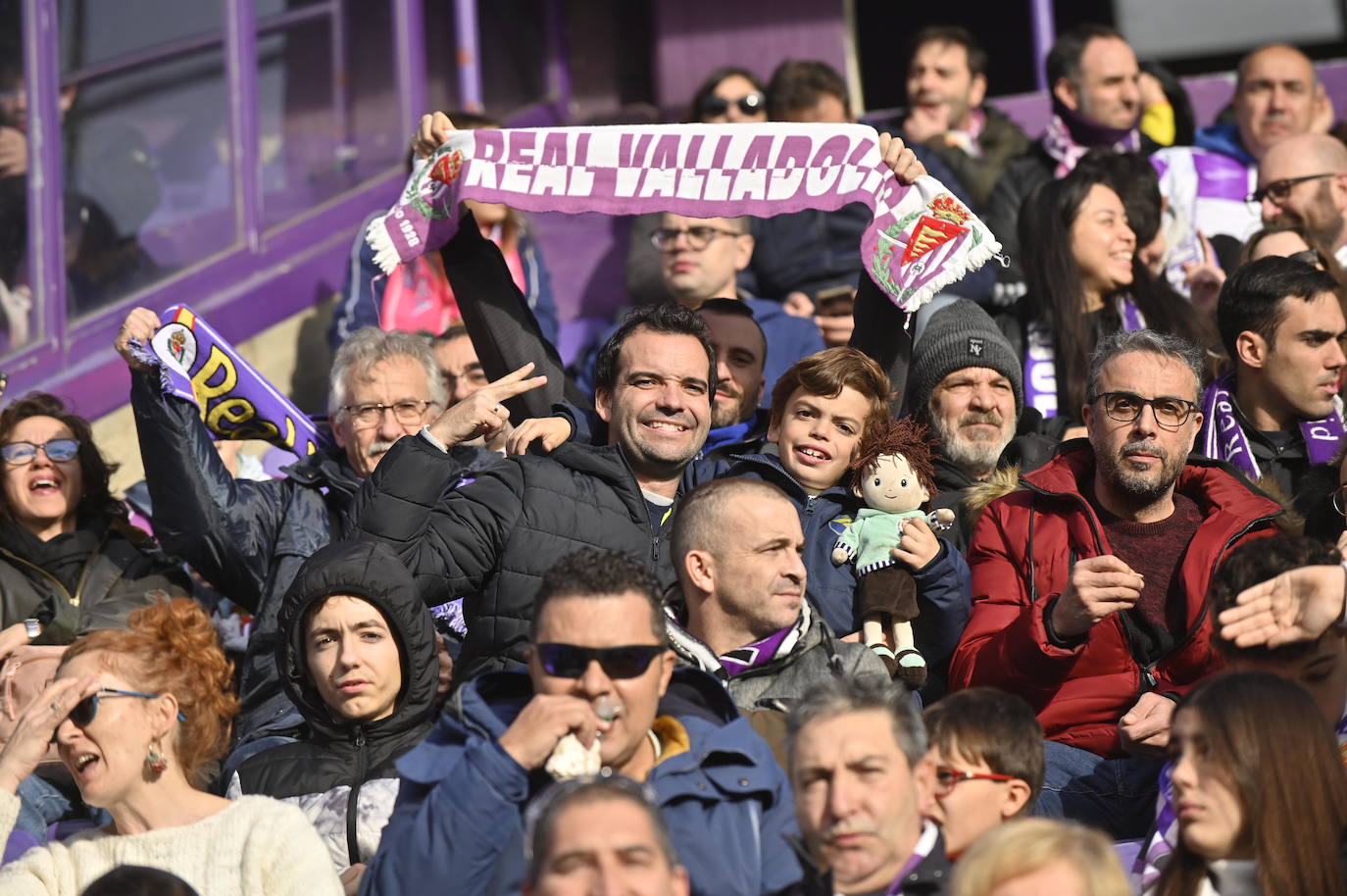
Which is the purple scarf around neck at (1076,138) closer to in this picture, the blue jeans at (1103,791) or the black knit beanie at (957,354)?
the black knit beanie at (957,354)

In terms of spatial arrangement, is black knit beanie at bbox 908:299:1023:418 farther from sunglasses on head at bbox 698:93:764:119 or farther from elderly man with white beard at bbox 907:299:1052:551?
sunglasses on head at bbox 698:93:764:119

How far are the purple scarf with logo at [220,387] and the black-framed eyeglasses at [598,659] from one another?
268 cm

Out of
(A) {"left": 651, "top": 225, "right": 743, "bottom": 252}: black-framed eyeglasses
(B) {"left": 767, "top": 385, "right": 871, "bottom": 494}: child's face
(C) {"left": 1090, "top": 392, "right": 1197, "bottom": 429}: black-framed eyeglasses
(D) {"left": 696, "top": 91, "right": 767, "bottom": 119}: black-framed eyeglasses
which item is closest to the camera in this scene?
(C) {"left": 1090, "top": 392, "right": 1197, "bottom": 429}: black-framed eyeglasses

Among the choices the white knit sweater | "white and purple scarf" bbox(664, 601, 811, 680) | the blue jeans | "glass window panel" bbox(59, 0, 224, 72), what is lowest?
the blue jeans

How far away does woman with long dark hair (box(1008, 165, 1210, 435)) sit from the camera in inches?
317

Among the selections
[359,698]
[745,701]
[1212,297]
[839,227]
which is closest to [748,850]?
[745,701]

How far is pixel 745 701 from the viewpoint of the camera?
18.5 ft

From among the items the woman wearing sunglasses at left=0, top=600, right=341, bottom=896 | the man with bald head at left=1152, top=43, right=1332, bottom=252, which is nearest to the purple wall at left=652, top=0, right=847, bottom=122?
the man with bald head at left=1152, top=43, right=1332, bottom=252

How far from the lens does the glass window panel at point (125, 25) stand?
9.49 meters

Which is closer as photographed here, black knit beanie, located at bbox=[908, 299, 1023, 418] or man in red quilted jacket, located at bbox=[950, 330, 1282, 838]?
man in red quilted jacket, located at bbox=[950, 330, 1282, 838]

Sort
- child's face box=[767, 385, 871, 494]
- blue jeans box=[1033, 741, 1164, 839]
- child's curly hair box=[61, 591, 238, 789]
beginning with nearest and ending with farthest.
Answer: child's curly hair box=[61, 591, 238, 789], blue jeans box=[1033, 741, 1164, 839], child's face box=[767, 385, 871, 494]

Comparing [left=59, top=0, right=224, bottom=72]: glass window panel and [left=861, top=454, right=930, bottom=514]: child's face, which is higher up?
[left=59, top=0, right=224, bottom=72]: glass window panel

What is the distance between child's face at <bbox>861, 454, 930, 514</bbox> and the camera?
21.1ft

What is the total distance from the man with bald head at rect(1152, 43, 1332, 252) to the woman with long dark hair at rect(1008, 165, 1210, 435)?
152cm
